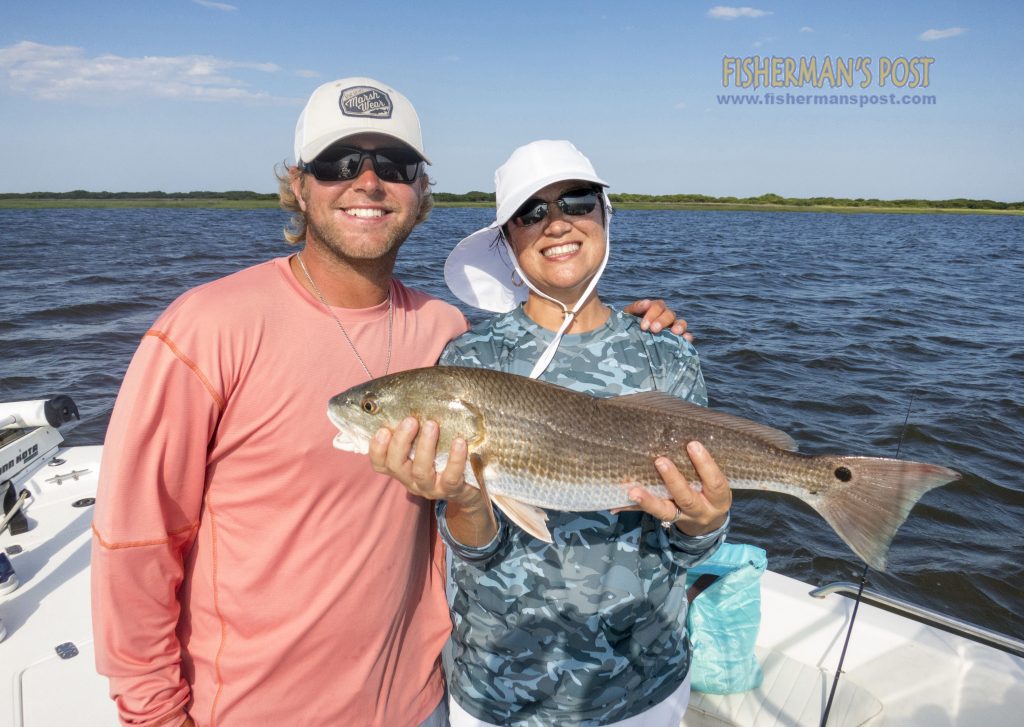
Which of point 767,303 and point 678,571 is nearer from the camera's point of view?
point 678,571

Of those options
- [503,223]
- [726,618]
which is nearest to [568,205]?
[503,223]

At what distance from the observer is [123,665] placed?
A: 99.7 inches

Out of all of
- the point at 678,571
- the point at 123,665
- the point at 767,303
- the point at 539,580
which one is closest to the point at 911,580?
the point at 678,571

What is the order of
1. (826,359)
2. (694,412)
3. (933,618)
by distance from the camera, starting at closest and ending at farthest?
1. (694,412)
2. (933,618)
3. (826,359)

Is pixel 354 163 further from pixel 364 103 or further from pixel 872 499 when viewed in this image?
pixel 872 499

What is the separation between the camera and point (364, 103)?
303cm

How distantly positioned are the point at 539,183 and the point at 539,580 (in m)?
1.82

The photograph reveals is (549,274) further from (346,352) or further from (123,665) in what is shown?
(123,665)

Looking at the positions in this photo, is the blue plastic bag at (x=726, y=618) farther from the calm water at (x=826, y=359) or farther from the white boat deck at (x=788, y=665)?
the calm water at (x=826, y=359)

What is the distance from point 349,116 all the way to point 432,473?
5.48 ft

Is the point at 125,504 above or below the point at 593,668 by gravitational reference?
above

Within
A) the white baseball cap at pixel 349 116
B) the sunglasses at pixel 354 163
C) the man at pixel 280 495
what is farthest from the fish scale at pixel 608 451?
the white baseball cap at pixel 349 116

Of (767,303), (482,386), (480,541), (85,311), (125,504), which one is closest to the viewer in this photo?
(125,504)

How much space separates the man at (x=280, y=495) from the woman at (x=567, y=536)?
0.32 metres
